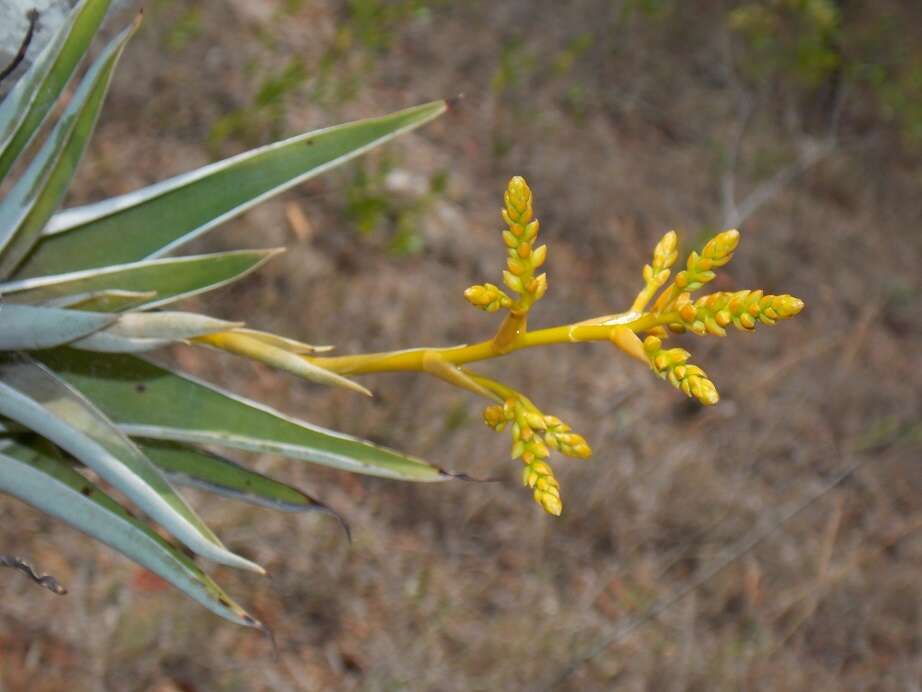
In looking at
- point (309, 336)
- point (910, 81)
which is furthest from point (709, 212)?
point (309, 336)

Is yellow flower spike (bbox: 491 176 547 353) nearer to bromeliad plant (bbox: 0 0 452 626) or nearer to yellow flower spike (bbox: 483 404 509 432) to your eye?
yellow flower spike (bbox: 483 404 509 432)

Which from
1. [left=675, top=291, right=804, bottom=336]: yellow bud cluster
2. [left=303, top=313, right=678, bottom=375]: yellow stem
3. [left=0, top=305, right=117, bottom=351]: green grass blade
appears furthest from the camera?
[left=0, top=305, right=117, bottom=351]: green grass blade

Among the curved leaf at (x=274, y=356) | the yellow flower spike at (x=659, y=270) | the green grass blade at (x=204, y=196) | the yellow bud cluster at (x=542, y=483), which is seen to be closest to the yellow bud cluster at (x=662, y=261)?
the yellow flower spike at (x=659, y=270)

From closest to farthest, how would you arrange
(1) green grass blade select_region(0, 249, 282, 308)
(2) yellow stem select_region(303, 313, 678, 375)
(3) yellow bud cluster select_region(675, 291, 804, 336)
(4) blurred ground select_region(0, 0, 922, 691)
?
(3) yellow bud cluster select_region(675, 291, 804, 336) → (2) yellow stem select_region(303, 313, 678, 375) → (1) green grass blade select_region(0, 249, 282, 308) → (4) blurred ground select_region(0, 0, 922, 691)

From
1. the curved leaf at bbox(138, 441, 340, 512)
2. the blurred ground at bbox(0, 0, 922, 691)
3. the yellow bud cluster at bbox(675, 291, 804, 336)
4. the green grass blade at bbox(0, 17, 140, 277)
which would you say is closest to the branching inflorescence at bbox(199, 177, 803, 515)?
the yellow bud cluster at bbox(675, 291, 804, 336)

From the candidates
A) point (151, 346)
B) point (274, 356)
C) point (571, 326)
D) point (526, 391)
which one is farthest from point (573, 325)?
point (526, 391)

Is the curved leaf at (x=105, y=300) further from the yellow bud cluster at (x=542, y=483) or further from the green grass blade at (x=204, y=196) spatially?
the yellow bud cluster at (x=542, y=483)

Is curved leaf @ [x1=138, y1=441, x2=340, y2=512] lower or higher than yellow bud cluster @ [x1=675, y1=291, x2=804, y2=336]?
lower
